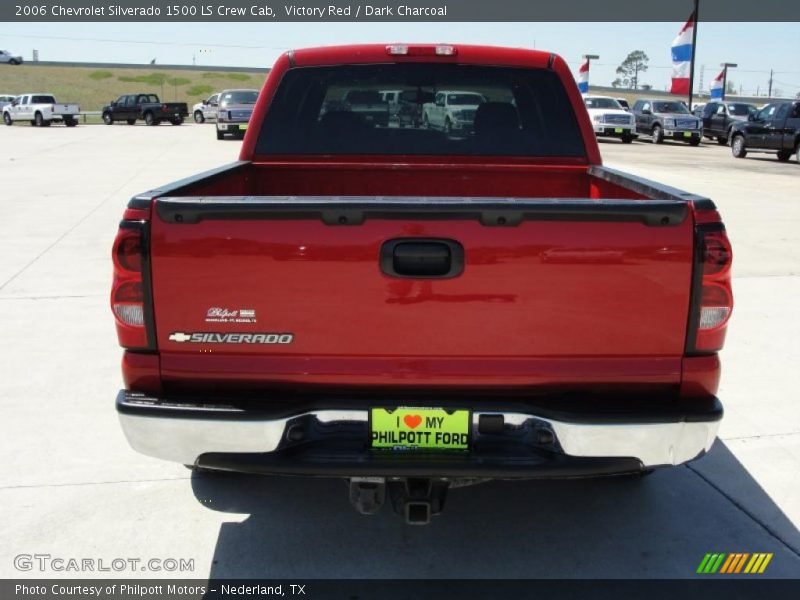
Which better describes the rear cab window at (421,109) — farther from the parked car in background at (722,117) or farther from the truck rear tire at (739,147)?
the parked car in background at (722,117)

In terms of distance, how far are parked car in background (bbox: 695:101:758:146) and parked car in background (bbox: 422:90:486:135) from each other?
2981cm

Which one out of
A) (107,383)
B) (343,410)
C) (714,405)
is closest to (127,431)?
(343,410)

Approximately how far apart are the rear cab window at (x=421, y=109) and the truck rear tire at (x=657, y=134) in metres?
29.2

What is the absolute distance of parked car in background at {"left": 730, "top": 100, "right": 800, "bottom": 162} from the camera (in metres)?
22.7

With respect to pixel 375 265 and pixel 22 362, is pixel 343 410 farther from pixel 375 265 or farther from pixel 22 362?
pixel 22 362

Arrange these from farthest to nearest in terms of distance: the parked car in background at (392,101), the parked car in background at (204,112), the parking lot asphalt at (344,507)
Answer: the parked car in background at (204,112)
the parked car in background at (392,101)
the parking lot asphalt at (344,507)

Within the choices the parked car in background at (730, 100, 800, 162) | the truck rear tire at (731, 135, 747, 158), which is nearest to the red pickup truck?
the parked car in background at (730, 100, 800, 162)

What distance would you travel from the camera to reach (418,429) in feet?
8.84

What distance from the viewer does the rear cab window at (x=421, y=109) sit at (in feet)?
14.2

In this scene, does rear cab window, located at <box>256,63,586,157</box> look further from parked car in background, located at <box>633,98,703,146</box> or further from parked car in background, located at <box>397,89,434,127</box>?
parked car in background, located at <box>633,98,703,146</box>

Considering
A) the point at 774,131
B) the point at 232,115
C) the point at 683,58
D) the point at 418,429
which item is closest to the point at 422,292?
the point at 418,429

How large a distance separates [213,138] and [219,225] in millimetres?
29241

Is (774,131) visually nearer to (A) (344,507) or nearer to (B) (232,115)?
(B) (232,115)

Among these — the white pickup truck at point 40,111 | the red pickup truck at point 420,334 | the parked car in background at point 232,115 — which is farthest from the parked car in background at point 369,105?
the white pickup truck at point 40,111
